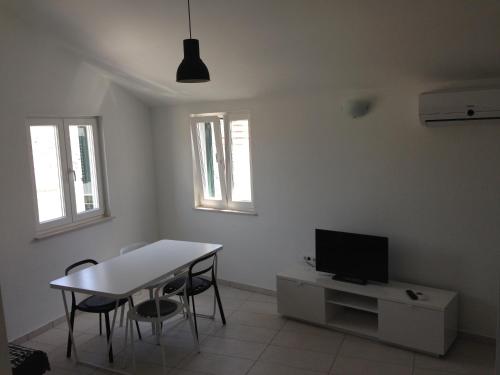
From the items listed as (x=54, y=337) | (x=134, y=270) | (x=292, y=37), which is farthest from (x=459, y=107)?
(x=54, y=337)

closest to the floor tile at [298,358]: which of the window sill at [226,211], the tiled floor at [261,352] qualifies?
the tiled floor at [261,352]

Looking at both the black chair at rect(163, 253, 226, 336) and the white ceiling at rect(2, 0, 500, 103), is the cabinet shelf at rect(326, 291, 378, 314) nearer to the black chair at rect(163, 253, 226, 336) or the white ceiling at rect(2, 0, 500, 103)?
the black chair at rect(163, 253, 226, 336)

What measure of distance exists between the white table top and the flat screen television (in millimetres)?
1003

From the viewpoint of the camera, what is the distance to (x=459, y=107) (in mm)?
3732

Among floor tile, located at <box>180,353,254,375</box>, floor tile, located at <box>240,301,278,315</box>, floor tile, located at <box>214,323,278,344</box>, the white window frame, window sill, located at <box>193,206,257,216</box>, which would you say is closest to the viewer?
floor tile, located at <box>180,353,254,375</box>

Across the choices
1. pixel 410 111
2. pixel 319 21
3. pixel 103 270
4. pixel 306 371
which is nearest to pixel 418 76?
pixel 410 111

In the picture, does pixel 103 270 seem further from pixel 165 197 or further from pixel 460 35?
pixel 460 35

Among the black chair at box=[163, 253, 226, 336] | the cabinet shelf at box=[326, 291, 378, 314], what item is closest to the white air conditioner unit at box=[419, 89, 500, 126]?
the cabinet shelf at box=[326, 291, 378, 314]

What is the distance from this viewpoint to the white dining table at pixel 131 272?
3602 mm

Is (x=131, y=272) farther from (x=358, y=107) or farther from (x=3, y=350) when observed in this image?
(x=3, y=350)

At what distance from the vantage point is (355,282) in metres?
4.39

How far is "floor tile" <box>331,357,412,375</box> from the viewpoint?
3.70m

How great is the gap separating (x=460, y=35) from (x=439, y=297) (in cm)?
206

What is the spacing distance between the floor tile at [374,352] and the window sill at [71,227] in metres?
2.82
